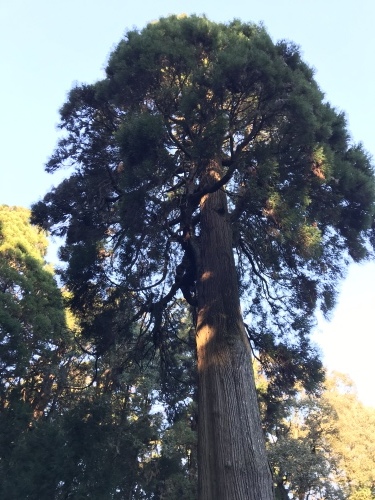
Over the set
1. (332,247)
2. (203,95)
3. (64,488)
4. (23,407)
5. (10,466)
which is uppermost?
(203,95)

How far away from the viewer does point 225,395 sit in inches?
183

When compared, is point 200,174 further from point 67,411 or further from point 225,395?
point 67,411

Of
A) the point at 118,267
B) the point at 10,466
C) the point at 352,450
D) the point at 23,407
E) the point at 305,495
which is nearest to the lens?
the point at 118,267

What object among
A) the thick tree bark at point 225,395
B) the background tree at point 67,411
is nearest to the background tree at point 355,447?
the background tree at point 67,411

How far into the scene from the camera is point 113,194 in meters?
7.79

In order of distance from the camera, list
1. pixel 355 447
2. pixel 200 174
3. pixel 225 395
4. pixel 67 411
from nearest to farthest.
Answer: pixel 225 395
pixel 200 174
pixel 67 411
pixel 355 447

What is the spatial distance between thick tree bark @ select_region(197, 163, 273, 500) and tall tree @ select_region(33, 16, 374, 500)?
0.05 ft

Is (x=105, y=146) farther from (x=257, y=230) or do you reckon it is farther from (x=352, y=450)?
(x=352, y=450)

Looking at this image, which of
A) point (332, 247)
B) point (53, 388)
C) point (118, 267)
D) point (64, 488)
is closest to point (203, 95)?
point (118, 267)

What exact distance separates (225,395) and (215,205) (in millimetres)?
3008

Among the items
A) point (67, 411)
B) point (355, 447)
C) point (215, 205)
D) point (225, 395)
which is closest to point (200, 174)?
point (215, 205)

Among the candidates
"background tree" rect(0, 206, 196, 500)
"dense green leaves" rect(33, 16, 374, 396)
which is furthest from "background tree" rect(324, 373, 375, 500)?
"dense green leaves" rect(33, 16, 374, 396)

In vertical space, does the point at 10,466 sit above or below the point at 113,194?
below

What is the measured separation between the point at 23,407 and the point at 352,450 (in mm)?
14501
